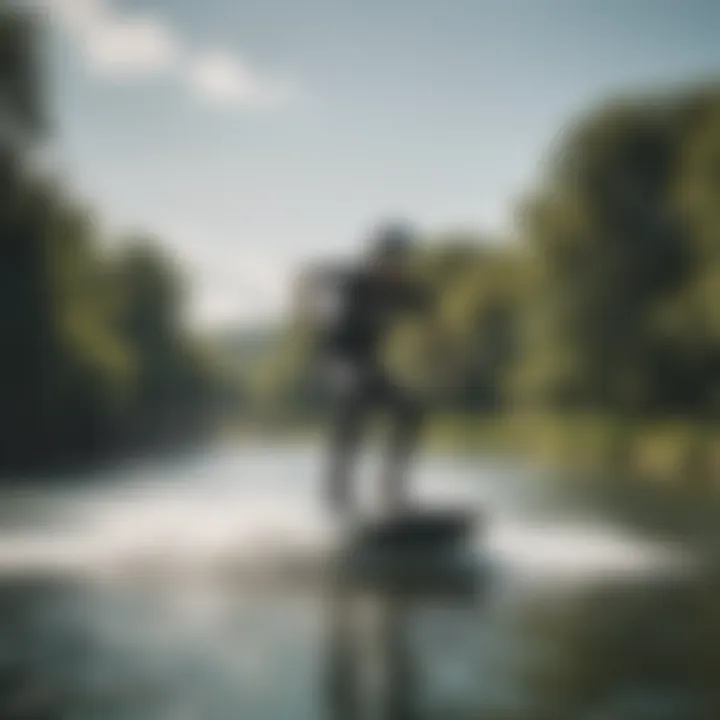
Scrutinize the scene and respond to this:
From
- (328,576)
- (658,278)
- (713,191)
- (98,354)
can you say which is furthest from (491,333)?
(328,576)

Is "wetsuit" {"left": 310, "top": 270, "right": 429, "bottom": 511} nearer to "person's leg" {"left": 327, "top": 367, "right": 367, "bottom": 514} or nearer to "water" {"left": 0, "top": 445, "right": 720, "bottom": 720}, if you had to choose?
"person's leg" {"left": 327, "top": 367, "right": 367, "bottom": 514}

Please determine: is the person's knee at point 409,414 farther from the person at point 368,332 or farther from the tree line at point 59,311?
the tree line at point 59,311

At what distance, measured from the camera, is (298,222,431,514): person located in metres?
3.98

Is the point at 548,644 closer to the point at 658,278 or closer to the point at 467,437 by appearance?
the point at 467,437

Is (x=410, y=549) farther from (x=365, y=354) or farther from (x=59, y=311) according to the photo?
(x=59, y=311)

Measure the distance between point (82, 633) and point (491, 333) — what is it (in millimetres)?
6350

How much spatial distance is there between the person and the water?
0.53 meters

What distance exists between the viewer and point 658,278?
366 inches

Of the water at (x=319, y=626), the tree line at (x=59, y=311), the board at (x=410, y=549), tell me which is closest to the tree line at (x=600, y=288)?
the tree line at (x=59, y=311)

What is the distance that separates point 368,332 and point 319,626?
1.29 m

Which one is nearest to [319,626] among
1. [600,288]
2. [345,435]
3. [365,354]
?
[345,435]

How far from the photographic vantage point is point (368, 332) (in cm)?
404

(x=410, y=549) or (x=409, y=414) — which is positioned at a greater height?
(x=409, y=414)

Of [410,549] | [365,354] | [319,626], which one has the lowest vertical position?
[319,626]
